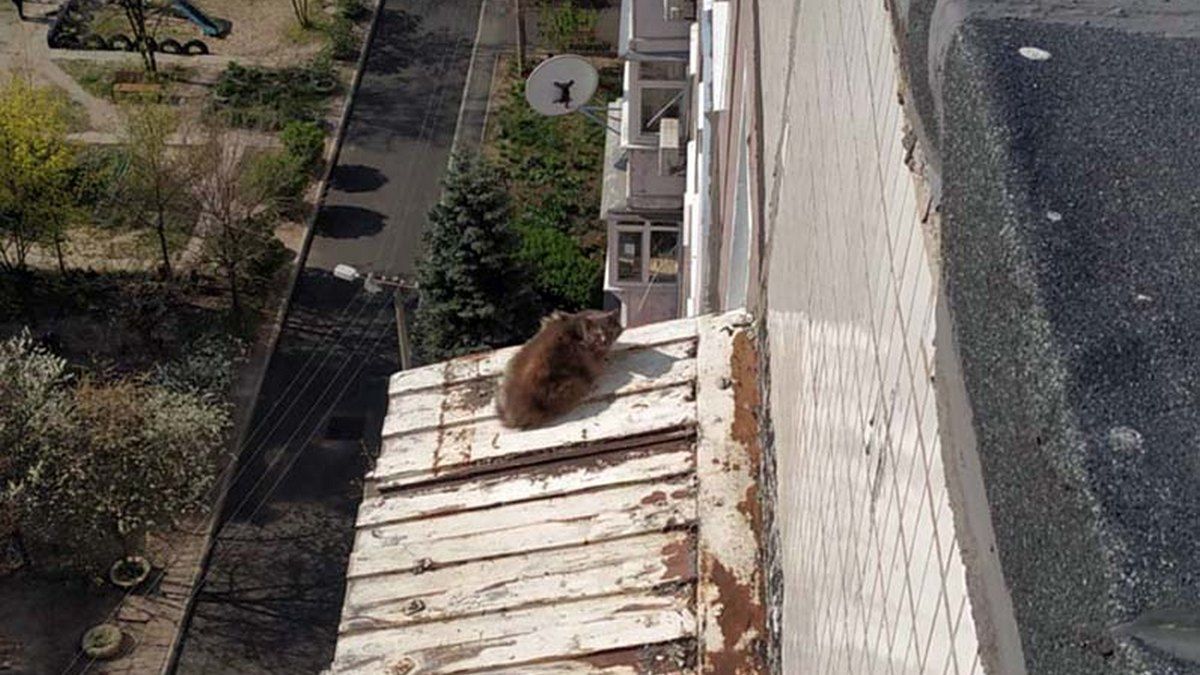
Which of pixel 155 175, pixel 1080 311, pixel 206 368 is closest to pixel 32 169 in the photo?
pixel 155 175

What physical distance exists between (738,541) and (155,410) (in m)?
12.5

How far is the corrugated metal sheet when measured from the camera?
203 inches

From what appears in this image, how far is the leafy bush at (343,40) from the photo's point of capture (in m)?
27.5

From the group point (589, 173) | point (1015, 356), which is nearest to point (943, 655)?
point (1015, 356)

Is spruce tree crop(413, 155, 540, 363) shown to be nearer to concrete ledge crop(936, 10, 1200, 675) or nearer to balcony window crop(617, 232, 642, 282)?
balcony window crop(617, 232, 642, 282)

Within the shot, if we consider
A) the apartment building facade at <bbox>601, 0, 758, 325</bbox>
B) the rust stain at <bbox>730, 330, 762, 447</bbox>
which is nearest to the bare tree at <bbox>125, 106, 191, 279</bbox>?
the apartment building facade at <bbox>601, 0, 758, 325</bbox>

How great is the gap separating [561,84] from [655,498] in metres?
12.0

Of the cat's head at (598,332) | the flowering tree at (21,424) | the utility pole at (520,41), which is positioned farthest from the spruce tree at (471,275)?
the cat's head at (598,332)

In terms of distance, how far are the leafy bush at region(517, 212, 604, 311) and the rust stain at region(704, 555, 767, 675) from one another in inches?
596

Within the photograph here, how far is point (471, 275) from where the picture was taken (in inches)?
701

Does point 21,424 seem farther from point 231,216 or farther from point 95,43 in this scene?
point 95,43

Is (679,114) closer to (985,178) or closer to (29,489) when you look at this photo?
(29,489)

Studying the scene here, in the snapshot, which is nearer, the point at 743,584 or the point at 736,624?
the point at 736,624

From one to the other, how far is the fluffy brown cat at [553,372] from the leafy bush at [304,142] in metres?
18.1
